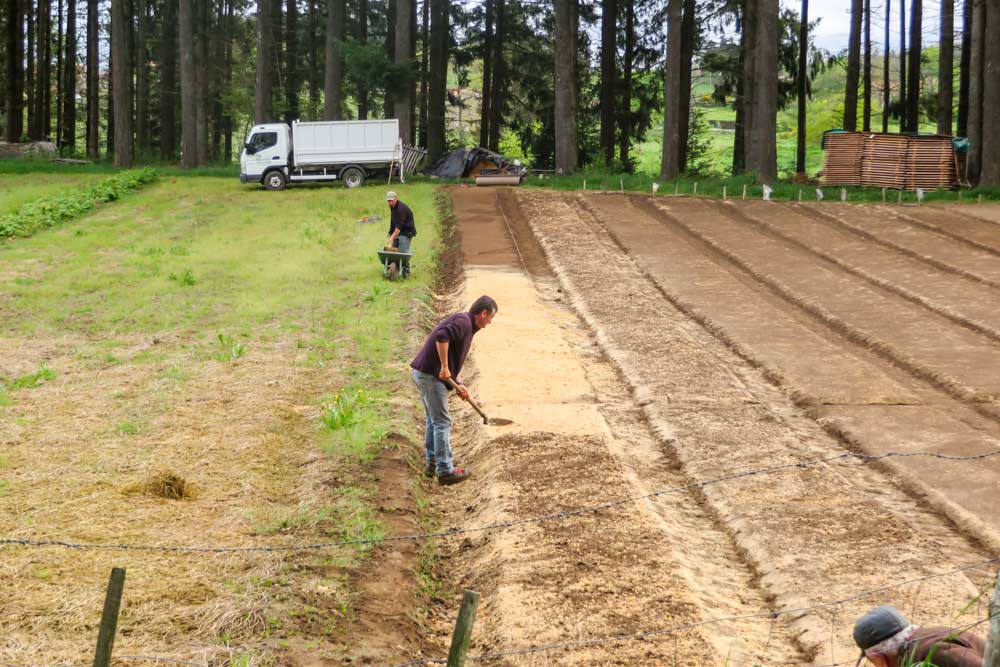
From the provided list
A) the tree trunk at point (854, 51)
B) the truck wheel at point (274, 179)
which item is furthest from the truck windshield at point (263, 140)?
the tree trunk at point (854, 51)

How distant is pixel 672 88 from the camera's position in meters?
37.5

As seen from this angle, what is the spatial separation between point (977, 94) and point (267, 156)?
23992mm

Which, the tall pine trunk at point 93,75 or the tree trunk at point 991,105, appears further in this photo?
the tall pine trunk at point 93,75

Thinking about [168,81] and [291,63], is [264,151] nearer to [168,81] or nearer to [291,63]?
[168,81]

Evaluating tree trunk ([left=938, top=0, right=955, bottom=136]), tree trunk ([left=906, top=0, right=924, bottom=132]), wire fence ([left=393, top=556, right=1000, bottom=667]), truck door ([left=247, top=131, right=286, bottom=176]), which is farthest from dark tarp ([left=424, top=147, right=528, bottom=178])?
wire fence ([left=393, top=556, right=1000, bottom=667])

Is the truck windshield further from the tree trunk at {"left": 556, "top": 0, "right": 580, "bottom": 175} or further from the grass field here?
the grass field

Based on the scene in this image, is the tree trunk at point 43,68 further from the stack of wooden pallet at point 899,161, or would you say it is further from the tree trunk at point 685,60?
the stack of wooden pallet at point 899,161

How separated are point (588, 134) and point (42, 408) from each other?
44303mm

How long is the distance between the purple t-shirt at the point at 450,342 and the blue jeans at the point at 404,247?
1097 centimetres

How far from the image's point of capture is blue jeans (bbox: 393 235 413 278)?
2089 cm

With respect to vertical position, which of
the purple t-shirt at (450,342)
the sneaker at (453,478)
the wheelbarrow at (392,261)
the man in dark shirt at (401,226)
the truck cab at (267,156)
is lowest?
the sneaker at (453,478)

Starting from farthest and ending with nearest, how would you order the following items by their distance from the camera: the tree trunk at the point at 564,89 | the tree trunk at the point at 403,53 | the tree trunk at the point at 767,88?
the tree trunk at the point at 403,53 < the tree trunk at the point at 564,89 < the tree trunk at the point at 767,88

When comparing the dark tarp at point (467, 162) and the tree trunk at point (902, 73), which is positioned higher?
the tree trunk at point (902, 73)

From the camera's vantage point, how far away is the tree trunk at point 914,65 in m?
42.8
